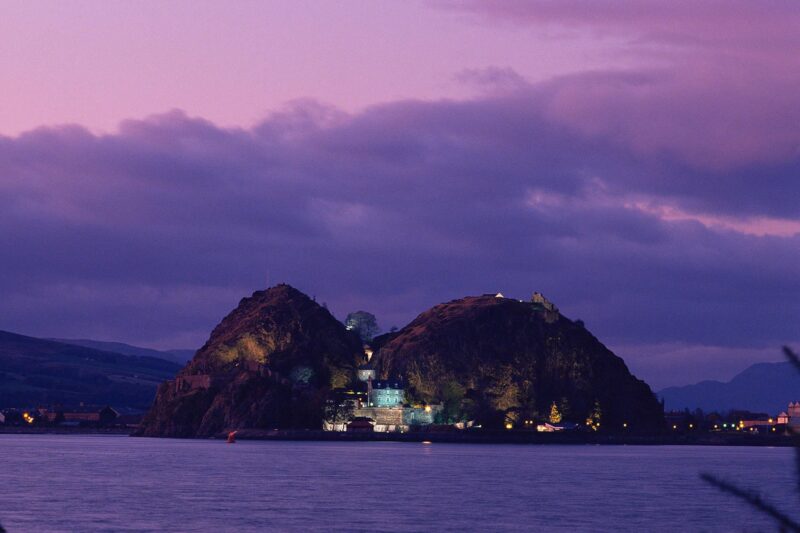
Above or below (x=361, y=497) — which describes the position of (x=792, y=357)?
above

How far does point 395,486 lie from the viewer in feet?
367

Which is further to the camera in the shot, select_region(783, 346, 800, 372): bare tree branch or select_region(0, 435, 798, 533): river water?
select_region(0, 435, 798, 533): river water

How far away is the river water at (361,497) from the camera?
76.8 m

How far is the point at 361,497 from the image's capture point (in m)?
97.8

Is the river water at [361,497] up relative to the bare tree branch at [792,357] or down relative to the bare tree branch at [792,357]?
down

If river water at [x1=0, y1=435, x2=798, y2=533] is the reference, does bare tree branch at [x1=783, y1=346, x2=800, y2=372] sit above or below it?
above

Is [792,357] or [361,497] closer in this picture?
[792,357]

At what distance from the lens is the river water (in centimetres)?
7675

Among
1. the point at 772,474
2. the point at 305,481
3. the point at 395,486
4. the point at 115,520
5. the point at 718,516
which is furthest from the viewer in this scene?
the point at 772,474

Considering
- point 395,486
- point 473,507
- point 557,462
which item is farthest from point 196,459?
point 473,507

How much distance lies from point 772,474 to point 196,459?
81.4 metres

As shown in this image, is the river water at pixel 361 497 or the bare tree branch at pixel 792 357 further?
the river water at pixel 361 497

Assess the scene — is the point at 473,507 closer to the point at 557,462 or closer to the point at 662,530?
the point at 662,530

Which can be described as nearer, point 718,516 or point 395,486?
point 718,516
